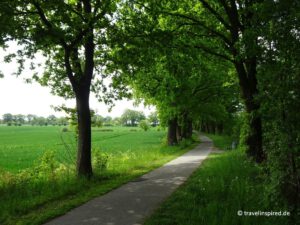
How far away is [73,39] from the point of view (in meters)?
13.1

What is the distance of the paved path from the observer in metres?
7.65

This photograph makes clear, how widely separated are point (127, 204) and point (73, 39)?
22.7ft

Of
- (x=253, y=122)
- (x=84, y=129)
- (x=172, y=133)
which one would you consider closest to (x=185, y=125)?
(x=172, y=133)

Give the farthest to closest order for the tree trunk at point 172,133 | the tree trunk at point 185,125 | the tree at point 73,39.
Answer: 1. the tree trunk at point 185,125
2. the tree trunk at point 172,133
3. the tree at point 73,39

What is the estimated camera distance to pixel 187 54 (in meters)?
17.3

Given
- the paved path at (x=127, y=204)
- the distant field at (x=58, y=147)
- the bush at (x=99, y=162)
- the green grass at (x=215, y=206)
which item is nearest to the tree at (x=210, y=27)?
the paved path at (x=127, y=204)

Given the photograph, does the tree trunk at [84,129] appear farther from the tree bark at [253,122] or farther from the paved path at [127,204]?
the tree bark at [253,122]

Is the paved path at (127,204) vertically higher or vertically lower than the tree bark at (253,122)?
lower

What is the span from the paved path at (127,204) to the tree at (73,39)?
2.88 m

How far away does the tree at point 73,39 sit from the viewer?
39.7 feet

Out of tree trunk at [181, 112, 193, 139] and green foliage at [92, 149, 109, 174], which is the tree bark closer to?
green foliage at [92, 149, 109, 174]

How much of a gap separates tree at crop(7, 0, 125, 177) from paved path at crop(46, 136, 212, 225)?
288 centimetres

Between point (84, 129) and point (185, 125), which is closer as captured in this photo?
point (84, 129)

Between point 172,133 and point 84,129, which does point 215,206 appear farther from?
point 172,133
